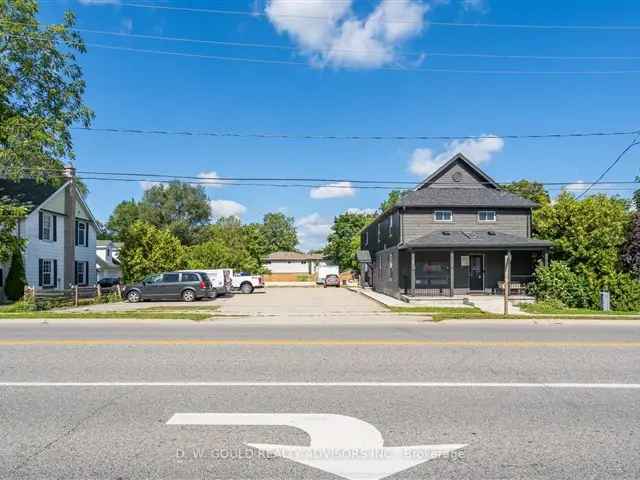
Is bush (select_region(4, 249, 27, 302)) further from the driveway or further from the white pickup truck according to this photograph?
the white pickup truck

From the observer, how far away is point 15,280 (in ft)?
86.0

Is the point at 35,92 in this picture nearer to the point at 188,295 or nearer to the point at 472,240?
the point at 188,295

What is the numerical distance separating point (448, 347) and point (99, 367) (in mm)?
6178

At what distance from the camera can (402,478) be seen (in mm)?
3658

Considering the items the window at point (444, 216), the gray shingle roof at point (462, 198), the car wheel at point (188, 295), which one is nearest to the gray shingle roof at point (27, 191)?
the car wheel at point (188, 295)

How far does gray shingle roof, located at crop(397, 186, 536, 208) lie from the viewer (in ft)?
95.7

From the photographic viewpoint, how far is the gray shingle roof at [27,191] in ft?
99.8

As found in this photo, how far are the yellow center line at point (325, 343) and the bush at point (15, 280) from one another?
60.6ft

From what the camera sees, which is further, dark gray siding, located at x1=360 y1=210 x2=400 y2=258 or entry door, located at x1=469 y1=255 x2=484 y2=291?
dark gray siding, located at x1=360 y1=210 x2=400 y2=258

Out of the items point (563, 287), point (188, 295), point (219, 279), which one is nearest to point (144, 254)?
point (219, 279)

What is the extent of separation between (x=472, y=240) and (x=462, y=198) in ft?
13.1

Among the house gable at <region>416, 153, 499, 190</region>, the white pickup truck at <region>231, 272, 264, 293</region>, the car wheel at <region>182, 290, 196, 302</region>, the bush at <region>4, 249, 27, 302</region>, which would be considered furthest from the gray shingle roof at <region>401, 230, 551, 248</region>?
the bush at <region>4, 249, 27, 302</region>

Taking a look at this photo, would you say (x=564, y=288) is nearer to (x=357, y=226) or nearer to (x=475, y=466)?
(x=475, y=466)

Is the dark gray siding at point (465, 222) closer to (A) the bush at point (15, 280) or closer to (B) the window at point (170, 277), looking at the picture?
(B) the window at point (170, 277)
